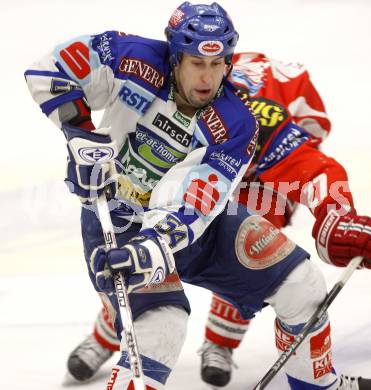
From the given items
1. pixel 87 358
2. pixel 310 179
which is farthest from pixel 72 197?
pixel 310 179

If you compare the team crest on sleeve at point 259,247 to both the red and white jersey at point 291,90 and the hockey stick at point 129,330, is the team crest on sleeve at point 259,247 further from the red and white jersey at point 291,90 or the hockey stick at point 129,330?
the red and white jersey at point 291,90

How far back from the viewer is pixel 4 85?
578cm

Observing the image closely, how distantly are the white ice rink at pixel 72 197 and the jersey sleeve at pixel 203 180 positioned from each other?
0.91 metres

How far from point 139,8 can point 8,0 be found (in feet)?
2.74

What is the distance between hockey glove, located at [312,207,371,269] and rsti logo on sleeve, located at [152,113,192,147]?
1.53ft

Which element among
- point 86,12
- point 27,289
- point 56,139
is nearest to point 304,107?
point 27,289

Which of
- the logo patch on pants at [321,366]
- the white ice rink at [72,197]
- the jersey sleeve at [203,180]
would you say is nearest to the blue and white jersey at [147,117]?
the jersey sleeve at [203,180]

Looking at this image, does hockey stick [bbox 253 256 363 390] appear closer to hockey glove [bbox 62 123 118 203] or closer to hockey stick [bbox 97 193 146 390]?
hockey stick [bbox 97 193 146 390]

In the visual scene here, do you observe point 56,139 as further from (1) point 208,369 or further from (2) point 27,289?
(1) point 208,369

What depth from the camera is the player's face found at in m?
2.98

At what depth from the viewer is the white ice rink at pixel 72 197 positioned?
380cm

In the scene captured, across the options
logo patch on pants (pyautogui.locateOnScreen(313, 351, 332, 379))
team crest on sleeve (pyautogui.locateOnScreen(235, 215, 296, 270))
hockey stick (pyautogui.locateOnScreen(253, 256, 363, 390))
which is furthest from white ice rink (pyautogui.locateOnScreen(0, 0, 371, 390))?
team crest on sleeve (pyautogui.locateOnScreen(235, 215, 296, 270))

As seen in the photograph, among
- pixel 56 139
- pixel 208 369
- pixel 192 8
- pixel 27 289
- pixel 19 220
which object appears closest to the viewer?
pixel 192 8

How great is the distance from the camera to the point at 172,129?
304cm
